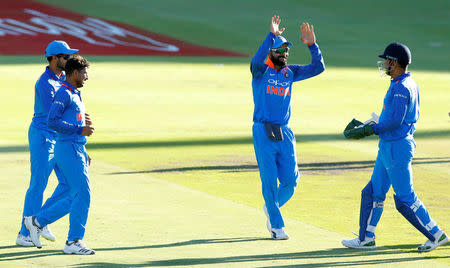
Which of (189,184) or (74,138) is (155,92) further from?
(74,138)

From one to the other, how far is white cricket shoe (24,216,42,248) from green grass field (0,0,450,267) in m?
0.19

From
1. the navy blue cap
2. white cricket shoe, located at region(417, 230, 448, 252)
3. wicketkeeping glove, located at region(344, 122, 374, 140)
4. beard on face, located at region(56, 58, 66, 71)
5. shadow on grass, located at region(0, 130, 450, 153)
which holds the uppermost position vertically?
the navy blue cap

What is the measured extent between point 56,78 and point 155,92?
1733cm

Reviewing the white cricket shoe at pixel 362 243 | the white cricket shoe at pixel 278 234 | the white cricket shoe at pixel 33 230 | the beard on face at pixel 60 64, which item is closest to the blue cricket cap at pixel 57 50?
the beard on face at pixel 60 64

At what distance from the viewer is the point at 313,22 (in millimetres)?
45250

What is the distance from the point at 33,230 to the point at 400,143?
3.96m

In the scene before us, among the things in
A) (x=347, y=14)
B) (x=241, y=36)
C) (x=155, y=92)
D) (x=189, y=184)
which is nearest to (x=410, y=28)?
(x=347, y=14)

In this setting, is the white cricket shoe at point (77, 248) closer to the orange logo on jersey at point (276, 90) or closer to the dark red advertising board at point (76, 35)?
the orange logo on jersey at point (276, 90)

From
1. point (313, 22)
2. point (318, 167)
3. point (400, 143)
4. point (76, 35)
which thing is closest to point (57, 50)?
point (400, 143)

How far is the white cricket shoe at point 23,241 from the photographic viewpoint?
939 centimetres

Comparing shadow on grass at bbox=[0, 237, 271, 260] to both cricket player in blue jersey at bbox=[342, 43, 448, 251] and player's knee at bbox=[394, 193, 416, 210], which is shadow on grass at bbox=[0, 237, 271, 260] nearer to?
cricket player in blue jersey at bbox=[342, 43, 448, 251]

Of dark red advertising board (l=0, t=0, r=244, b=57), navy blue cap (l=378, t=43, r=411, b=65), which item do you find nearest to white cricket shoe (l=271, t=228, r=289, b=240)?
navy blue cap (l=378, t=43, r=411, b=65)

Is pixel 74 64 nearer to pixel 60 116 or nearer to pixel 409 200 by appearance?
pixel 60 116

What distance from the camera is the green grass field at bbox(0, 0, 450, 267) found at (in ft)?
30.5
